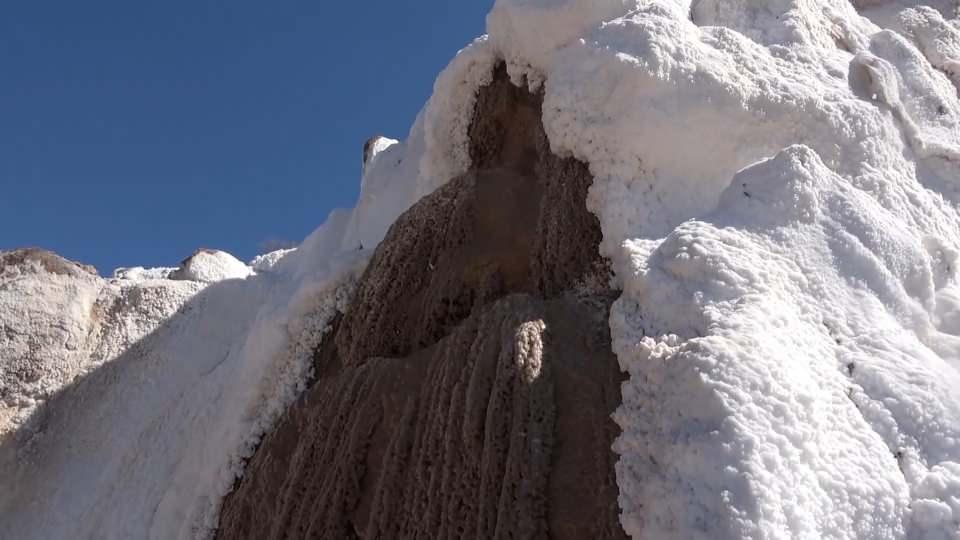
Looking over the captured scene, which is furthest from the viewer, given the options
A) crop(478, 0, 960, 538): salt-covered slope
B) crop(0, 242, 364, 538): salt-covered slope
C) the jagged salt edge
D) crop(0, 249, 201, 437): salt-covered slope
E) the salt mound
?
the salt mound

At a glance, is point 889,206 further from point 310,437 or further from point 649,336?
point 310,437

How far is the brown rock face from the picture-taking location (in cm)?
Result: 254

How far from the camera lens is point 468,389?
2.80m

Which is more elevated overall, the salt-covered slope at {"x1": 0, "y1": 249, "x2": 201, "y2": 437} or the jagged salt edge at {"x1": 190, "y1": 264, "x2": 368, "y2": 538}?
the salt-covered slope at {"x1": 0, "y1": 249, "x2": 201, "y2": 437}

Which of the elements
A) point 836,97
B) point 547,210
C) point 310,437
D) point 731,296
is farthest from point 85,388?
point 836,97

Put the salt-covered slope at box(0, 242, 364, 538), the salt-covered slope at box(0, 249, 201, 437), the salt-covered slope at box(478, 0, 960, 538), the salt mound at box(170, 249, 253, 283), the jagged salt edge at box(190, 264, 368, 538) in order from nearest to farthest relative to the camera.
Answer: the salt-covered slope at box(478, 0, 960, 538)
the jagged salt edge at box(190, 264, 368, 538)
the salt-covered slope at box(0, 242, 364, 538)
the salt-covered slope at box(0, 249, 201, 437)
the salt mound at box(170, 249, 253, 283)

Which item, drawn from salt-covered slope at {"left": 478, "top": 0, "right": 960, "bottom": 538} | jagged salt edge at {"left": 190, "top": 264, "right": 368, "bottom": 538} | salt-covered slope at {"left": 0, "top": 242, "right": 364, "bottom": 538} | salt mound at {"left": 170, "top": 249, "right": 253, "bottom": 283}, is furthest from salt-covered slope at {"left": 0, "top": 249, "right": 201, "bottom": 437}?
salt-covered slope at {"left": 478, "top": 0, "right": 960, "bottom": 538}

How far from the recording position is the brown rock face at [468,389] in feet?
8.32

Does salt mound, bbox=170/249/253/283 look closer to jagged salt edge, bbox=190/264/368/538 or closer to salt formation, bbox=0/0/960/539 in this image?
salt formation, bbox=0/0/960/539

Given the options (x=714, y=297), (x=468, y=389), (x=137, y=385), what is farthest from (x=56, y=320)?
(x=714, y=297)

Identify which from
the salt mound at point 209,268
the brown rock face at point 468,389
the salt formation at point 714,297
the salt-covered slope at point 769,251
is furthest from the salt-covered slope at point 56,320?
the salt-covered slope at point 769,251

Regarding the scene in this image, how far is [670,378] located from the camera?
242cm

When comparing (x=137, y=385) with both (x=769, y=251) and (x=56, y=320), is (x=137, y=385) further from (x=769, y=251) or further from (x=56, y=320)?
(x=769, y=251)

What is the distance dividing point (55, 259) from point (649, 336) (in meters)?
3.93
